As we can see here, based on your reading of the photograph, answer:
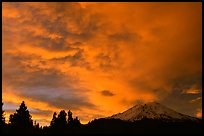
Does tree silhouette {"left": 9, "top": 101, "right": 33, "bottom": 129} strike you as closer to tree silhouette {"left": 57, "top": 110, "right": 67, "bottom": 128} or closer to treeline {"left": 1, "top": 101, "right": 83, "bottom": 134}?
treeline {"left": 1, "top": 101, "right": 83, "bottom": 134}

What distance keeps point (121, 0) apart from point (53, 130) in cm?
6890

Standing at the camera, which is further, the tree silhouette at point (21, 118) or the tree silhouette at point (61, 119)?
the tree silhouette at point (61, 119)

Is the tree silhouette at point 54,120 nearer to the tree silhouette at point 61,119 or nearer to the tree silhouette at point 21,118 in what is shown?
the tree silhouette at point 61,119

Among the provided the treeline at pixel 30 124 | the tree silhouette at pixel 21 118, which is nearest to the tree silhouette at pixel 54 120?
the treeline at pixel 30 124

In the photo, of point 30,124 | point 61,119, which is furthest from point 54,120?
point 30,124

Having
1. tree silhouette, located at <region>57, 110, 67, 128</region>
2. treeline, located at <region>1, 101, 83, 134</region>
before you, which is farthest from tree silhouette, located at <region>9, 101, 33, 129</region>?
tree silhouette, located at <region>57, 110, 67, 128</region>

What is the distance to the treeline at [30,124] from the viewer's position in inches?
2579

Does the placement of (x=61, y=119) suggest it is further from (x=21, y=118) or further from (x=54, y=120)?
(x=21, y=118)

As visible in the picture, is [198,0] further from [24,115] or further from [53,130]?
[53,130]

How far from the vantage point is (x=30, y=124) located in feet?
231

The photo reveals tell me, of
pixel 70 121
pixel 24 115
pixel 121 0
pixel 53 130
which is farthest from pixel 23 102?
pixel 121 0

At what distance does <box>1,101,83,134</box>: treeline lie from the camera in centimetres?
6550

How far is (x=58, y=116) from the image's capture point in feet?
295

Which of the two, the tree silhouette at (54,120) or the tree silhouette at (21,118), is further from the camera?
the tree silhouette at (54,120)
